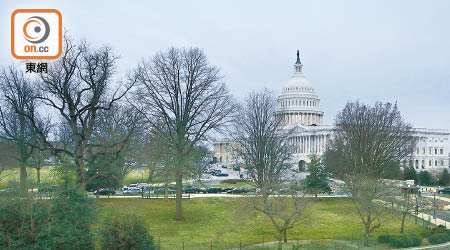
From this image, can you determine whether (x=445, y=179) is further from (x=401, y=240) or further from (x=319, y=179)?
(x=401, y=240)

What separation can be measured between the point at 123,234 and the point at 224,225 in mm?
15903

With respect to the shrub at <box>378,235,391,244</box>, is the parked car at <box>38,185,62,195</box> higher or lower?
higher

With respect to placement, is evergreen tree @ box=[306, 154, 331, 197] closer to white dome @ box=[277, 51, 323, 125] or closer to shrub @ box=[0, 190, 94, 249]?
shrub @ box=[0, 190, 94, 249]

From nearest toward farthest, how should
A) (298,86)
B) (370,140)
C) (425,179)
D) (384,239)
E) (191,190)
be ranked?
(384,239), (370,140), (191,190), (425,179), (298,86)

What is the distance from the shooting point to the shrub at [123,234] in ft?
75.7

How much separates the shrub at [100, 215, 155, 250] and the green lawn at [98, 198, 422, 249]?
4.63ft

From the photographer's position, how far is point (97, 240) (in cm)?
2488

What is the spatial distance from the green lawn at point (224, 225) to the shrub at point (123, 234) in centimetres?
141

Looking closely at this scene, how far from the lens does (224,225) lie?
3772cm

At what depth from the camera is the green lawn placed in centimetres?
3147

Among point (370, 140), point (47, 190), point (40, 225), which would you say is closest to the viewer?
point (40, 225)

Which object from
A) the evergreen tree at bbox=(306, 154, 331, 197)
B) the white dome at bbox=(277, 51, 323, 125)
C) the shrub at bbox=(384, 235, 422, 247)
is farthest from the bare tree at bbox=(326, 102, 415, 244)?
the white dome at bbox=(277, 51, 323, 125)

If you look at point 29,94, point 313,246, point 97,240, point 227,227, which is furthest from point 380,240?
point 29,94

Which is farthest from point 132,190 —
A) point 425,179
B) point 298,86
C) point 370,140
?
point 298,86
